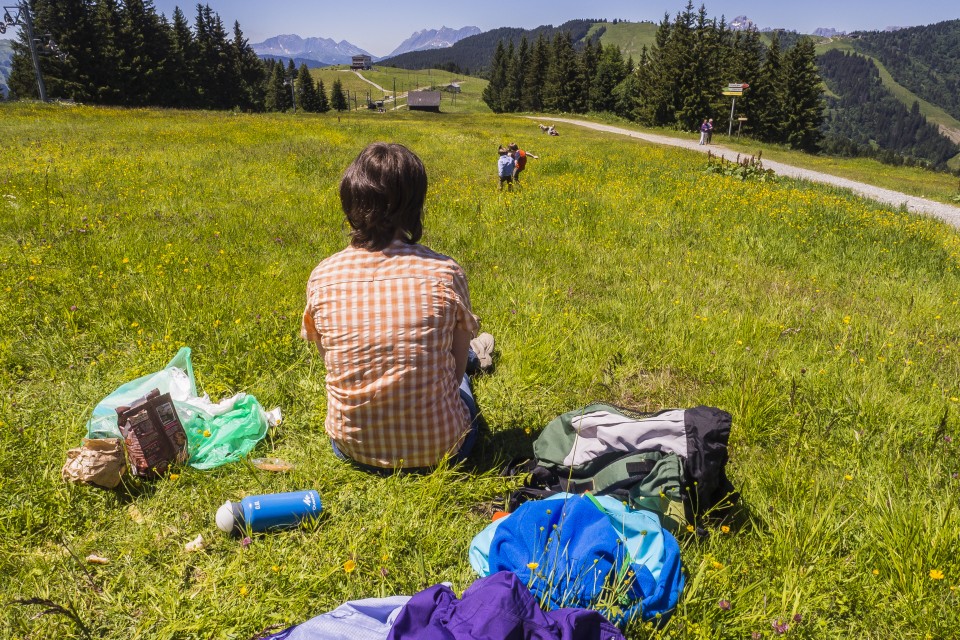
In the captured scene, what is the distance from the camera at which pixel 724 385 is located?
409cm

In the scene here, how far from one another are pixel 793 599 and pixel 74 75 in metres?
64.5

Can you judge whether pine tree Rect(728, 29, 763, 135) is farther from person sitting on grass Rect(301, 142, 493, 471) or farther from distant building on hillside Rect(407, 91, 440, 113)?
distant building on hillside Rect(407, 91, 440, 113)

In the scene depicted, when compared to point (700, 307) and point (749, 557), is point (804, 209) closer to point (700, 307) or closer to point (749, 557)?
point (700, 307)

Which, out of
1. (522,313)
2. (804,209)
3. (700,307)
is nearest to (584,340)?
(522,313)

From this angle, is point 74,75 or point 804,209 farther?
point 74,75

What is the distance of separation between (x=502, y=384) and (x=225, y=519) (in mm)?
2085

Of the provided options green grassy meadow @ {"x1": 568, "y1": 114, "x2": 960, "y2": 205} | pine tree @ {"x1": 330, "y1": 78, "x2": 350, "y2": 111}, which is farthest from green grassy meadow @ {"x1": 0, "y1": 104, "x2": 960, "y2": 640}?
pine tree @ {"x1": 330, "y1": 78, "x2": 350, "y2": 111}

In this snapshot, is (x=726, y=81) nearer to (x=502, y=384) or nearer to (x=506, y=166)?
(x=506, y=166)

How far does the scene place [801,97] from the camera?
51.0 metres

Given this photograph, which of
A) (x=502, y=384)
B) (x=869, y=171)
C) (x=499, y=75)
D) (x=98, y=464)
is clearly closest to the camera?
(x=98, y=464)

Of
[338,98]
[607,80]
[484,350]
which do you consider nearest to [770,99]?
[607,80]

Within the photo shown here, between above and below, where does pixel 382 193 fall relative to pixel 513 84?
below

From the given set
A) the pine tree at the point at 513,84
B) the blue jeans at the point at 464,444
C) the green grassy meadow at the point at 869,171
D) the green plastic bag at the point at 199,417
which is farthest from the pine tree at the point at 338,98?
the blue jeans at the point at 464,444

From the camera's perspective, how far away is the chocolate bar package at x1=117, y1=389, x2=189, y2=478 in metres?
2.68
